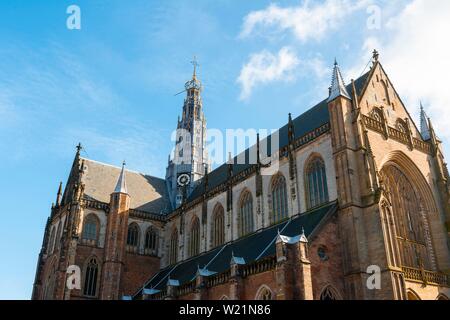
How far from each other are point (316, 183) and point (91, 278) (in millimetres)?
23160

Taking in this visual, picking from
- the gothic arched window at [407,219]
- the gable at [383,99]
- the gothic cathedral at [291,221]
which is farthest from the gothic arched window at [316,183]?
the gable at [383,99]

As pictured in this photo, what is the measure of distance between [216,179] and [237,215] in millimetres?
8375

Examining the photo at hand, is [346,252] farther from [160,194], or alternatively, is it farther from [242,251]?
[160,194]

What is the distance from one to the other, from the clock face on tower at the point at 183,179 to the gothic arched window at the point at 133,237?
354 inches

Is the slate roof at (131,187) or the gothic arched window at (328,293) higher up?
the slate roof at (131,187)

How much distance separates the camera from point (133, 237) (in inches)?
1783

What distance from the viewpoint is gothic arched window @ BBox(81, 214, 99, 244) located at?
4262 cm

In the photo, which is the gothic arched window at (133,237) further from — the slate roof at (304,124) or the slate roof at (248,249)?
the slate roof at (304,124)

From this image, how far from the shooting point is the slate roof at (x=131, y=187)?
1815 inches

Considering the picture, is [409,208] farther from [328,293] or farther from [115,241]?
[115,241]

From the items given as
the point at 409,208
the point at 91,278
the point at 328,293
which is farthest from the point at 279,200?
the point at 91,278

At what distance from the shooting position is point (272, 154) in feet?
116
